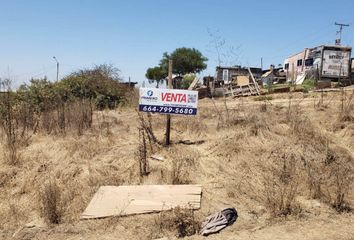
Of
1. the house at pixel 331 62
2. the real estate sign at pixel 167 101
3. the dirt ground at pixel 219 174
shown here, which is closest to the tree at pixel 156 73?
the house at pixel 331 62

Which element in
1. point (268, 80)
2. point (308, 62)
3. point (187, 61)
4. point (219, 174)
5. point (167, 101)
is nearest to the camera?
point (219, 174)

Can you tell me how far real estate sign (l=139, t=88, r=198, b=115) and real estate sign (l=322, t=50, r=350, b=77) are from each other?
28.0 metres

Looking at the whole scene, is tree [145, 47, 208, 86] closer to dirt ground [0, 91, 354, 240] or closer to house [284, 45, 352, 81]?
house [284, 45, 352, 81]

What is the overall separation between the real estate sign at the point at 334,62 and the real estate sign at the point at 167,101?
28.0 metres

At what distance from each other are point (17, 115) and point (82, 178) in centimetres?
500

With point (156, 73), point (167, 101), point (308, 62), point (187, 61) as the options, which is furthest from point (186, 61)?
point (167, 101)

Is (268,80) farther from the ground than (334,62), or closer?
closer

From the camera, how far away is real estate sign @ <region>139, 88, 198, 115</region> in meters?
8.29

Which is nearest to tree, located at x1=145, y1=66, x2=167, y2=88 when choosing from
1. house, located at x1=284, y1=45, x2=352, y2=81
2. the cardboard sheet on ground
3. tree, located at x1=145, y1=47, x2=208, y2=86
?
tree, located at x1=145, y1=47, x2=208, y2=86

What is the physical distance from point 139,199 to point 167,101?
7.85ft

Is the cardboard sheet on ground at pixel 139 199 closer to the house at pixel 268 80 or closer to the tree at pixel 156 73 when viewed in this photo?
the house at pixel 268 80

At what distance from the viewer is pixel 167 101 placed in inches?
328

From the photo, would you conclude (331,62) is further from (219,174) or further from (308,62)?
(219,174)

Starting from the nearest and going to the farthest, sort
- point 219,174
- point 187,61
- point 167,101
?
point 219,174 → point 167,101 → point 187,61
